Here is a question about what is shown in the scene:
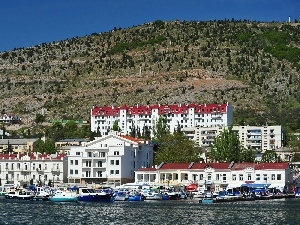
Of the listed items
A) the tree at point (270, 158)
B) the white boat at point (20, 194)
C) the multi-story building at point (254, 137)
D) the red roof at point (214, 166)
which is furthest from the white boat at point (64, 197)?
the multi-story building at point (254, 137)

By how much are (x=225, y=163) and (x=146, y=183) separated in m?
14.0

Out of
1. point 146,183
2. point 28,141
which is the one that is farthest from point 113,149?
point 28,141

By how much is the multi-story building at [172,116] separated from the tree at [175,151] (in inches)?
1653

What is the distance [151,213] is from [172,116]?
4164 inches

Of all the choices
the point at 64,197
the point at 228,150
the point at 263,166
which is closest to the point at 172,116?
the point at 228,150

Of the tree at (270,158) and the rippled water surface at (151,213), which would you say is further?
the tree at (270,158)

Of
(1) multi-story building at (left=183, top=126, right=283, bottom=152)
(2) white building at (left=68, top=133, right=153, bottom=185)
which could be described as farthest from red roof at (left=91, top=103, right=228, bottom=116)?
(2) white building at (left=68, top=133, right=153, bottom=185)

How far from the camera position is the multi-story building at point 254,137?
179 meters

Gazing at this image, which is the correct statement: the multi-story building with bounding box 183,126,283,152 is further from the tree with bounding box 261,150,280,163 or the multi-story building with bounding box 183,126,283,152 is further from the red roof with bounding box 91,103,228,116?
the tree with bounding box 261,150,280,163

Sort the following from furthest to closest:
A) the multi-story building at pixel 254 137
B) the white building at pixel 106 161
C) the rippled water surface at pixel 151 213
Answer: the multi-story building at pixel 254 137, the white building at pixel 106 161, the rippled water surface at pixel 151 213

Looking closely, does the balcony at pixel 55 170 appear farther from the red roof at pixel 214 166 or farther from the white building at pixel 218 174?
the red roof at pixel 214 166

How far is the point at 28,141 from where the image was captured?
178 meters

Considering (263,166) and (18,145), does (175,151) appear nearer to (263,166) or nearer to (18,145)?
(263,166)

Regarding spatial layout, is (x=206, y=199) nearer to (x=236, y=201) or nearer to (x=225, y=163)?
(x=236, y=201)
